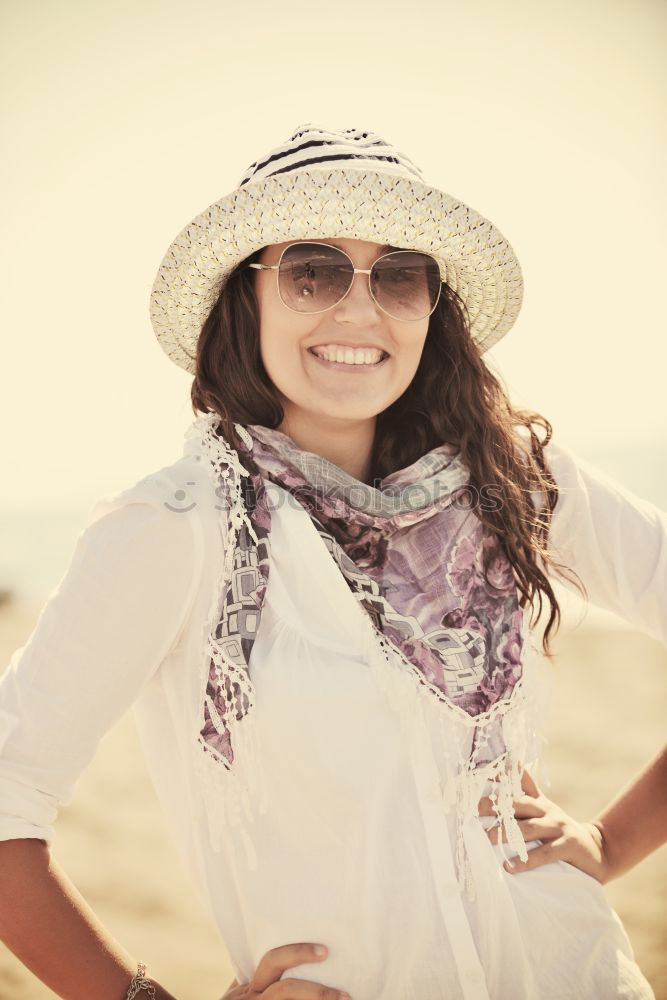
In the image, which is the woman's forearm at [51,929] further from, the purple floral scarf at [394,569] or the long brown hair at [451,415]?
the long brown hair at [451,415]

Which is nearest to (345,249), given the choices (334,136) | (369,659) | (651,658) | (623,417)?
(334,136)

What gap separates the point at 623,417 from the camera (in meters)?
20.7

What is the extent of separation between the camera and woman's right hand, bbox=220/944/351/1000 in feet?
5.64

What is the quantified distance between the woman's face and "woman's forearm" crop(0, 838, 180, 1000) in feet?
3.65

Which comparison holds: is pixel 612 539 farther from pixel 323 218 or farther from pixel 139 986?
pixel 139 986

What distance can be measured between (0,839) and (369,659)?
2.58 ft

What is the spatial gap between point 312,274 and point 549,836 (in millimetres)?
1407

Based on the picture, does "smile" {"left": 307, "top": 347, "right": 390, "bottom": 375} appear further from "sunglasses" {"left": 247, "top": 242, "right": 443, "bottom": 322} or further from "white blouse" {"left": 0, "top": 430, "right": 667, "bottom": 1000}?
"white blouse" {"left": 0, "top": 430, "right": 667, "bottom": 1000}

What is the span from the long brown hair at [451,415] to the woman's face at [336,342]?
75 mm

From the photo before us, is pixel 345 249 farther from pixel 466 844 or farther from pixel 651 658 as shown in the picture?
pixel 651 658

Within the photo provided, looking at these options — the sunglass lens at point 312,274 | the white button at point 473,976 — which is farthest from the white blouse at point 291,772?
the sunglass lens at point 312,274

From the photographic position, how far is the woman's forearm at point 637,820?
2219 mm

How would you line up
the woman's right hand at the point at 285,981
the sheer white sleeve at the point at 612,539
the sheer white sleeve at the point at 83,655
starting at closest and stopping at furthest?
the sheer white sleeve at the point at 83,655, the woman's right hand at the point at 285,981, the sheer white sleeve at the point at 612,539

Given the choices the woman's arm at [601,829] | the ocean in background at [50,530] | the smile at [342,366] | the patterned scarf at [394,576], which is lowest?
the ocean in background at [50,530]
